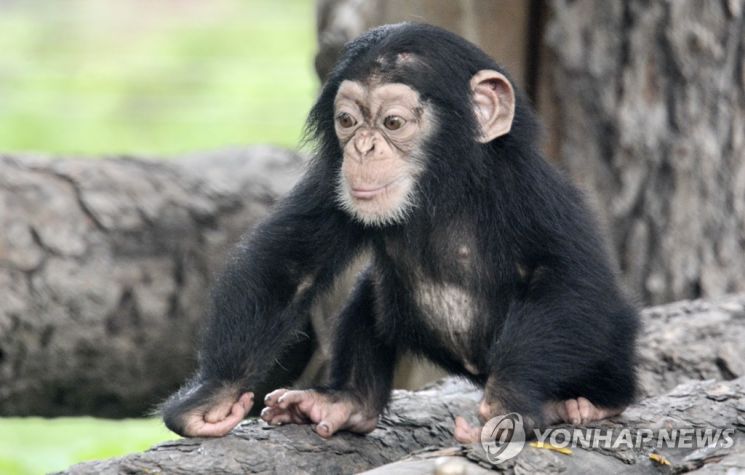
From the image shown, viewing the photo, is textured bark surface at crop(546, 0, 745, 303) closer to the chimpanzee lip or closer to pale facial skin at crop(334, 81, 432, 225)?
pale facial skin at crop(334, 81, 432, 225)

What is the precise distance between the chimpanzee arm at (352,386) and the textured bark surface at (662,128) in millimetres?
2189

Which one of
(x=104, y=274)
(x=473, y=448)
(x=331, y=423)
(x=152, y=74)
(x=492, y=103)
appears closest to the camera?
(x=473, y=448)

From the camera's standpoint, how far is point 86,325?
6.74m

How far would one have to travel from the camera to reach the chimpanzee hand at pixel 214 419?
4371 millimetres

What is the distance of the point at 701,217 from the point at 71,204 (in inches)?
124

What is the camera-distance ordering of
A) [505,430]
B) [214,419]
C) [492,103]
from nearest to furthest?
[505,430]
[214,419]
[492,103]

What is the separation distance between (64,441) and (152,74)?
10.6 metres

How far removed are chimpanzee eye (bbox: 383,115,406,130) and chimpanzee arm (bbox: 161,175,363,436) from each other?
38 centimetres

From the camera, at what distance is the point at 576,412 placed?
4.57 m

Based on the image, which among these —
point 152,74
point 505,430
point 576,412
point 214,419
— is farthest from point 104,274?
point 152,74

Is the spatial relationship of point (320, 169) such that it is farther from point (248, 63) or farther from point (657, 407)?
point (248, 63)

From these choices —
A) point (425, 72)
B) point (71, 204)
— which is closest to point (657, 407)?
point (425, 72)

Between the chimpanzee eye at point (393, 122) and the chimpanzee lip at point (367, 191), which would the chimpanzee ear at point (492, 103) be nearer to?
the chimpanzee eye at point (393, 122)

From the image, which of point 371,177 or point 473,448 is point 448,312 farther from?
point 473,448
